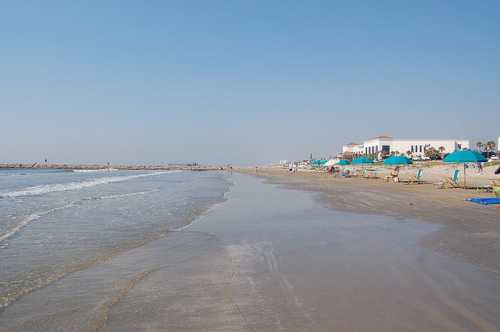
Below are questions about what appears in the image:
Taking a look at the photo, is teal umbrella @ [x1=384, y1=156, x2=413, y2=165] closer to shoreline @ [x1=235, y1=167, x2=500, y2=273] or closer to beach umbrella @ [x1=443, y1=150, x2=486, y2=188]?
beach umbrella @ [x1=443, y1=150, x2=486, y2=188]

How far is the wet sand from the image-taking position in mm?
4008

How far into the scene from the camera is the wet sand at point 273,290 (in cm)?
401

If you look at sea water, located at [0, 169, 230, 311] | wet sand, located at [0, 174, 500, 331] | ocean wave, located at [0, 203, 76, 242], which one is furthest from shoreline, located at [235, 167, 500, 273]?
ocean wave, located at [0, 203, 76, 242]

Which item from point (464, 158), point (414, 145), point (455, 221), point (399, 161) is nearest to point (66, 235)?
point (455, 221)

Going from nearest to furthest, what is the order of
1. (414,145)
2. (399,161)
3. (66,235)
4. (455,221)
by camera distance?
(66,235)
(455,221)
(399,161)
(414,145)

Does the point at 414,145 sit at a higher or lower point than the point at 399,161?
higher

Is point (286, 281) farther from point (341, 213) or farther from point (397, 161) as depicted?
point (397, 161)

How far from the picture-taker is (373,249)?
7609 millimetres

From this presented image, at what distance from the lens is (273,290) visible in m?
5.05

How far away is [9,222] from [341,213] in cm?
1039

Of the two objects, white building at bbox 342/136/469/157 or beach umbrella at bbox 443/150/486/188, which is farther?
white building at bbox 342/136/469/157

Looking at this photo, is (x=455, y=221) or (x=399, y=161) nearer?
(x=455, y=221)

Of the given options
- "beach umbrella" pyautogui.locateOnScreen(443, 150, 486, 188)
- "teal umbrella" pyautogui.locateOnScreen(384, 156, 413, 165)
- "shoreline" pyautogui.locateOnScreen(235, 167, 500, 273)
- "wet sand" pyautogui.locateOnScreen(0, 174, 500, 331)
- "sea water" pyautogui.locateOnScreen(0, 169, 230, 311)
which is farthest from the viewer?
"teal umbrella" pyautogui.locateOnScreen(384, 156, 413, 165)

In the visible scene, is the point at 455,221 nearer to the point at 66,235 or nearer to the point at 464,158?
the point at 66,235
